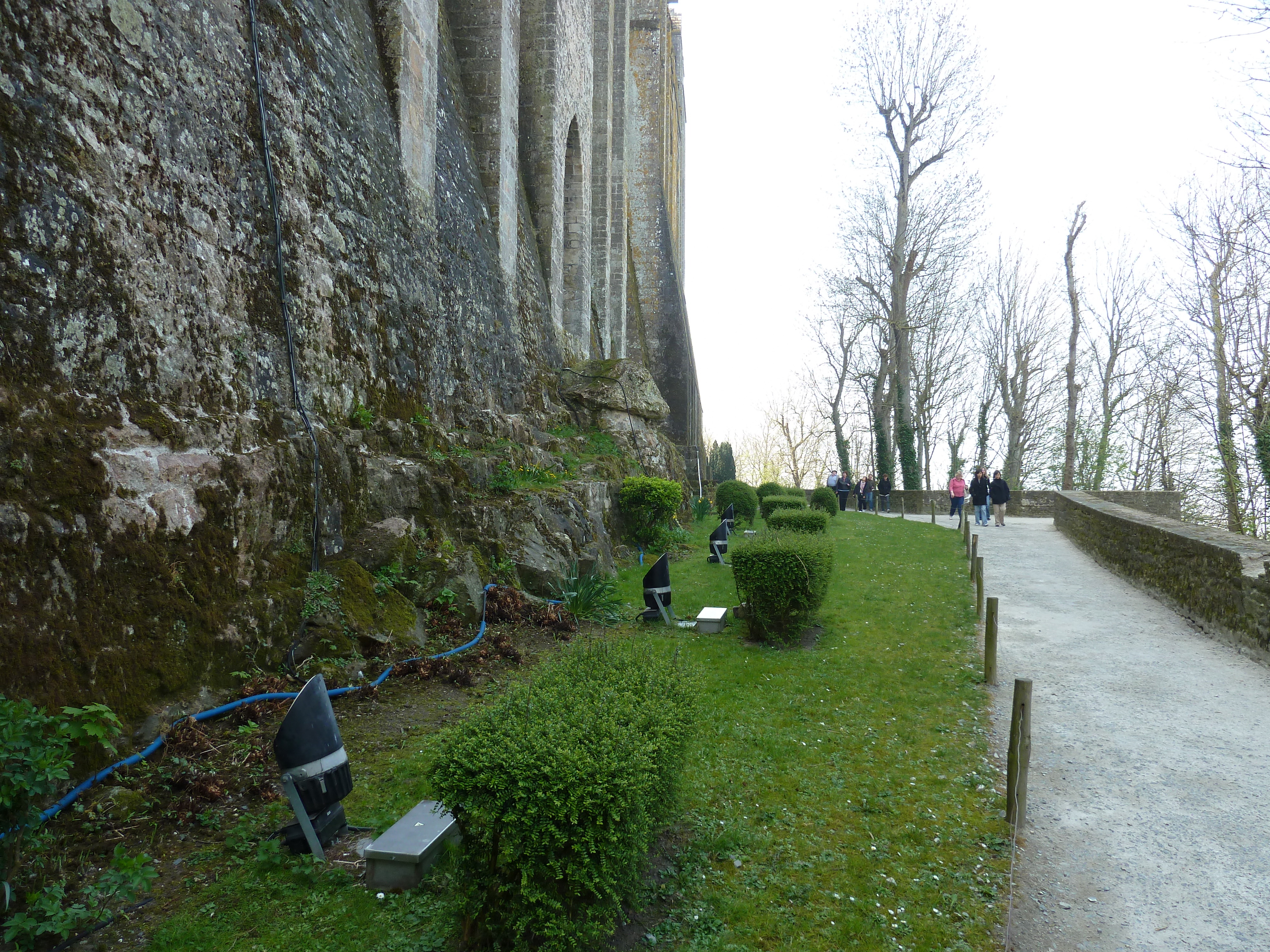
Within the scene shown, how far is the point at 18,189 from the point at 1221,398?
992 inches

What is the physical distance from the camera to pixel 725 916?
326cm

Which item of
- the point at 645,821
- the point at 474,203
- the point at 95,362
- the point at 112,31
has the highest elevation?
the point at 474,203

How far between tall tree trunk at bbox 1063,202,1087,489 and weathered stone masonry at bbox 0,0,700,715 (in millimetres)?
24751

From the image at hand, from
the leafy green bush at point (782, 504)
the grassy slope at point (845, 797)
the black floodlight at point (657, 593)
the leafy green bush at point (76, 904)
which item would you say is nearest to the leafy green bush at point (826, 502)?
the leafy green bush at point (782, 504)

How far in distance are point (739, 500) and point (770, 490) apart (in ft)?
14.9

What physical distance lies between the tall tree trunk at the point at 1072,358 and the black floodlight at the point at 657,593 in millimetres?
26917

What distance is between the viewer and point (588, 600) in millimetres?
8500

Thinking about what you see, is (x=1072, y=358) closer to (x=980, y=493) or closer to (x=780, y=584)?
(x=980, y=493)

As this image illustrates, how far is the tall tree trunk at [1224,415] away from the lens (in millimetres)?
19109

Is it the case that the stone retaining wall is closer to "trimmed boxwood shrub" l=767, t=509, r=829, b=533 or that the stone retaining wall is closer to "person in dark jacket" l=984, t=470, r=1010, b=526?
"person in dark jacket" l=984, t=470, r=1010, b=526

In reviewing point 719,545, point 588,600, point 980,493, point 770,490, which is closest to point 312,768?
point 588,600

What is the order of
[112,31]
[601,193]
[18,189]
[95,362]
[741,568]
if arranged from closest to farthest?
1. [18,189]
2. [95,362]
3. [112,31]
4. [741,568]
5. [601,193]

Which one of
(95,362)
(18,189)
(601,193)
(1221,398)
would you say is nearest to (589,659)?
(95,362)

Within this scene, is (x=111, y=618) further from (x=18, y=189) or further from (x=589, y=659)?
(x=589, y=659)
